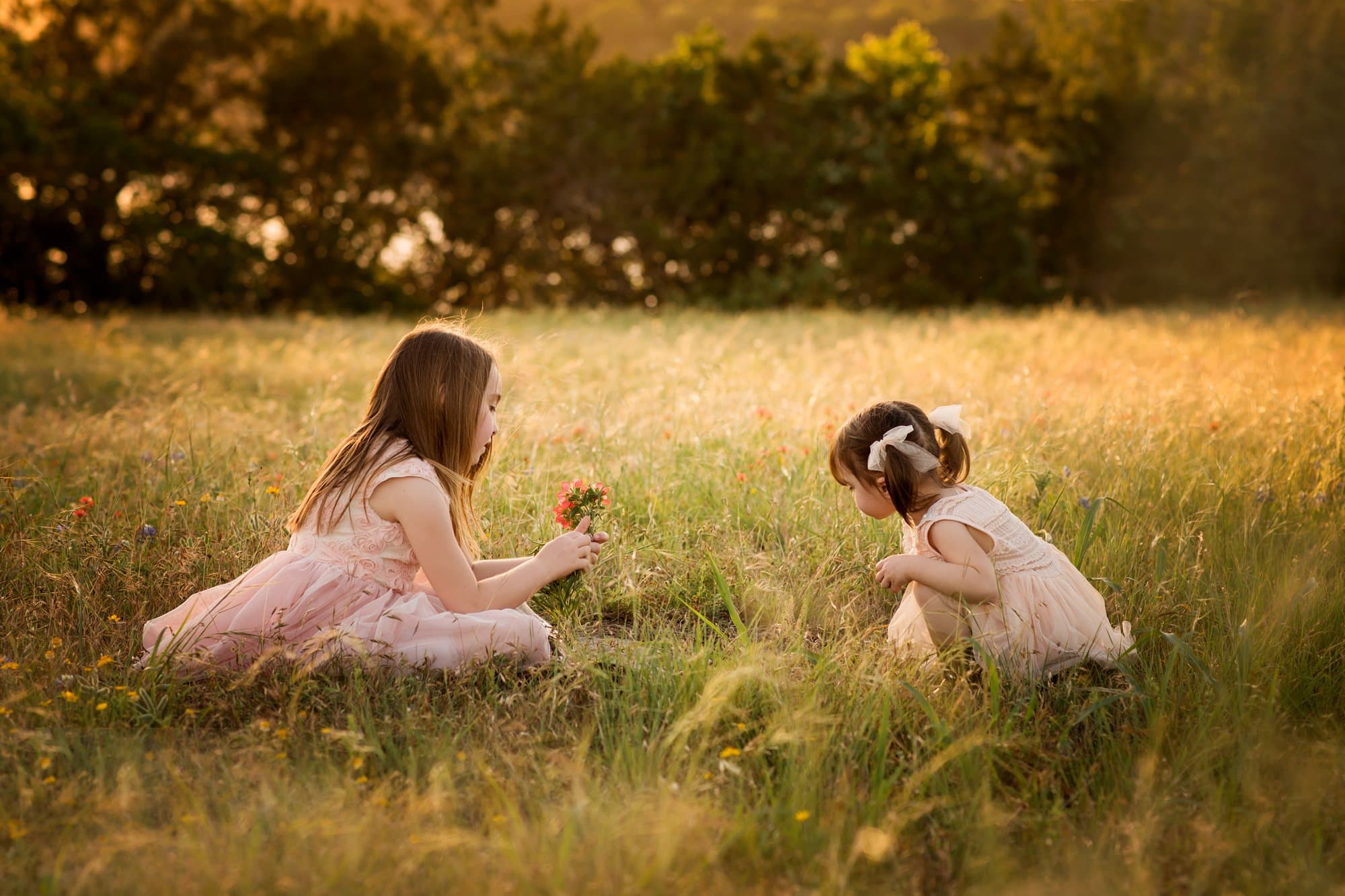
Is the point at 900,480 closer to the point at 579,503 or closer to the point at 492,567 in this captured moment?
the point at 579,503

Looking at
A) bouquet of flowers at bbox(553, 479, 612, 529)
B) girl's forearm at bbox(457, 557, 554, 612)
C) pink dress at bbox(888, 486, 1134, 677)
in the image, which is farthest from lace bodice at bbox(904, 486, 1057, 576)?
girl's forearm at bbox(457, 557, 554, 612)

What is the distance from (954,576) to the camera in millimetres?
2641

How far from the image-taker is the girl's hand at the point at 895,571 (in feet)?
8.70

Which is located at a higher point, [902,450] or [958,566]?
[902,450]

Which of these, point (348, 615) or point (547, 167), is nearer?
point (348, 615)

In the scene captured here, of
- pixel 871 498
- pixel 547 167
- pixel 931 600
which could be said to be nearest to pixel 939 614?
pixel 931 600

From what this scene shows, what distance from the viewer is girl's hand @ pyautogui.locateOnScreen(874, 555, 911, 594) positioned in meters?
2.65

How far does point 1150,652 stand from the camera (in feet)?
9.08

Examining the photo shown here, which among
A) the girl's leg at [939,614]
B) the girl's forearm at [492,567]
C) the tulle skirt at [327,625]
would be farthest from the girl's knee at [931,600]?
the girl's forearm at [492,567]

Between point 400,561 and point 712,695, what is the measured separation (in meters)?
1.06

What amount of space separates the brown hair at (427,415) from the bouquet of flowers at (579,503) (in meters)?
0.31

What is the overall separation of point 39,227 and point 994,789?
15668mm

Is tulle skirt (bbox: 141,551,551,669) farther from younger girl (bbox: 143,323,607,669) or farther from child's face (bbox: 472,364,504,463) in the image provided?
child's face (bbox: 472,364,504,463)

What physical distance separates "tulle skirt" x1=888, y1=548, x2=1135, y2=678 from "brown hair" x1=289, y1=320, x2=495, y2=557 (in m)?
1.37
